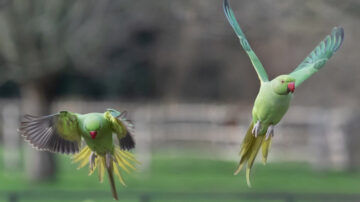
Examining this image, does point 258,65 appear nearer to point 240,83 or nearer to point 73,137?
point 73,137

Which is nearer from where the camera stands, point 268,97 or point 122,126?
point 268,97

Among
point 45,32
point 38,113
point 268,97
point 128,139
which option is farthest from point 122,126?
point 38,113

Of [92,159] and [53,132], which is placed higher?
[53,132]

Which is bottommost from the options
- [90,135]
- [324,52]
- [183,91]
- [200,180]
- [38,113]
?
[90,135]

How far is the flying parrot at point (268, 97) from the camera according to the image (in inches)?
140

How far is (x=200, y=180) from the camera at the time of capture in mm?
17906

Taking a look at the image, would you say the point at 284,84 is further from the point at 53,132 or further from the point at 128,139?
the point at 53,132

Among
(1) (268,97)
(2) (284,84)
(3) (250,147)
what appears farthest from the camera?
(3) (250,147)

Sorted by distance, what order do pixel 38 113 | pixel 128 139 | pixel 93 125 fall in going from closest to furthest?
pixel 93 125, pixel 128 139, pixel 38 113

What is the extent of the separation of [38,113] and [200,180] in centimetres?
410

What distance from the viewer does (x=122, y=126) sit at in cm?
404

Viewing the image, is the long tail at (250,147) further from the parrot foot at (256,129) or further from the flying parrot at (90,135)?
the flying parrot at (90,135)

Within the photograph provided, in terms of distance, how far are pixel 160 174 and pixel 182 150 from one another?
7.30m

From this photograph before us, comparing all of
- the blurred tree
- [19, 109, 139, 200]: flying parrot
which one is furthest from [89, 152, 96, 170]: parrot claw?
the blurred tree
